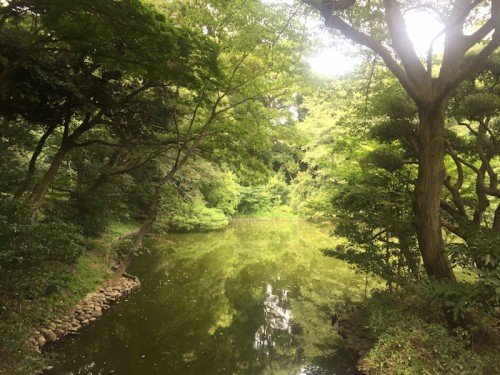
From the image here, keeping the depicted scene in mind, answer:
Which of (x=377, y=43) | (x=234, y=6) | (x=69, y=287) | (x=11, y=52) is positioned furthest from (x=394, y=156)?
(x=69, y=287)

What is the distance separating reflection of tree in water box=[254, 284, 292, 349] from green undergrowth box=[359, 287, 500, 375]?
7.07 feet

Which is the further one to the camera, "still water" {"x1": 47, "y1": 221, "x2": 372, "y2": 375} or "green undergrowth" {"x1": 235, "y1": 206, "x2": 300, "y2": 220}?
"green undergrowth" {"x1": 235, "y1": 206, "x2": 300, "y2": 220}

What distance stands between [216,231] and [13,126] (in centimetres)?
1397

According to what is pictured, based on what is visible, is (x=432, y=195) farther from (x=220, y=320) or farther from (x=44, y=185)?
(x=44, y=185)

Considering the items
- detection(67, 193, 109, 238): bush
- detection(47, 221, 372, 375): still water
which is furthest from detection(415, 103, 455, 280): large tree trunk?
detection(67, 193, 109, 238): bush

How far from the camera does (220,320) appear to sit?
26.7 ft

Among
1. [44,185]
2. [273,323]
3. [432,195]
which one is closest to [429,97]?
[432,195]

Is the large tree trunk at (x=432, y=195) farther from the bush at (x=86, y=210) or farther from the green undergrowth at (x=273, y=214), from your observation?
the green undergrowth at (x=273, y=214)

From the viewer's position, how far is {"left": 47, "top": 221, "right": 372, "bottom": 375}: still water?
6.11 metres

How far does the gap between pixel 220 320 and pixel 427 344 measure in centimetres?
470

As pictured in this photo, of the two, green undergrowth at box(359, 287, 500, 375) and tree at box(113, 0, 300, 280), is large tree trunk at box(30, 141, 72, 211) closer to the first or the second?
tree at box(113, 0, 300, 280)

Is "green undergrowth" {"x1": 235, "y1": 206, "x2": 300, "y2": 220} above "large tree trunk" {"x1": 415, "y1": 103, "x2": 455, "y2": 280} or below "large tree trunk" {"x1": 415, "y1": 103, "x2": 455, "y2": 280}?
below

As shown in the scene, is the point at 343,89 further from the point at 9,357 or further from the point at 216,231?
the point at 216,231

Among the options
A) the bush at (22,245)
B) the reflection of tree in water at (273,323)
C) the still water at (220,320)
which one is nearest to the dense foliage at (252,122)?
the bush at (22,245)
